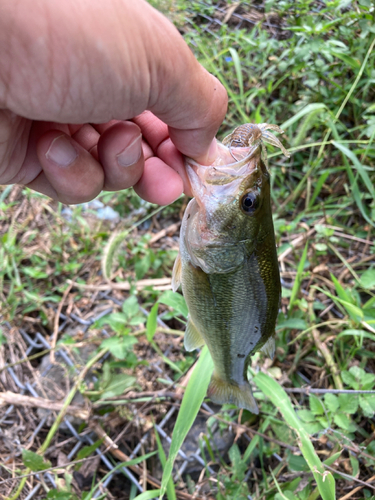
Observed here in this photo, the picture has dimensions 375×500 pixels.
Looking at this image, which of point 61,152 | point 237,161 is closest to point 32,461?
point 61,152

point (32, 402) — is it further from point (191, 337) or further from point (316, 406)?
point (316, 406)

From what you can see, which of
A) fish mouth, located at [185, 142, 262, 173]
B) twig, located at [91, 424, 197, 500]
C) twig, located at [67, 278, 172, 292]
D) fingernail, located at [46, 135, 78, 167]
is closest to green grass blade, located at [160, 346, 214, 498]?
twig, located at [91, 424, 197, 500]

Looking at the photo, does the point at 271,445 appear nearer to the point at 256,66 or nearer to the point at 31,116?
the point at 31,116

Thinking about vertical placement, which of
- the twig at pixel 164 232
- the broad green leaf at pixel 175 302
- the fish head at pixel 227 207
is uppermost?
the fish head at pixel 227 207

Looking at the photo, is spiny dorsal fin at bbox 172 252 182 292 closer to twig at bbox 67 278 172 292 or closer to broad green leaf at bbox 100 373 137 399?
broad green leaf at bbox 100 373 137 399

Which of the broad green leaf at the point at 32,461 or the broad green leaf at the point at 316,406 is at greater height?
the broad green leaf at the point at 316,406

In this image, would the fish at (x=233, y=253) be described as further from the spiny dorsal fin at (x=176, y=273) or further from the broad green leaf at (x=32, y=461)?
the broad green leaf at (x=32, y=461)

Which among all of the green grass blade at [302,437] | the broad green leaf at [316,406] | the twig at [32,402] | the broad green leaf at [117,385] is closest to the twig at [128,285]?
the broad green leaf at [117,385]
